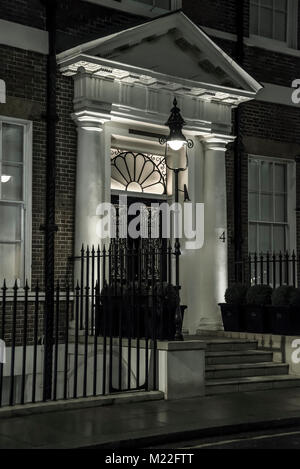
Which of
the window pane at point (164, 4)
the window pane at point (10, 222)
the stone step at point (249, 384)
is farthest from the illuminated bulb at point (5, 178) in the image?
the window pane at point (164, 4)

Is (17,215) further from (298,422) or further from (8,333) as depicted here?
(298,422)

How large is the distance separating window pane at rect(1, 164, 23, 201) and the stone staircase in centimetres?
396

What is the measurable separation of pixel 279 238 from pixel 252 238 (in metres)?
0.79

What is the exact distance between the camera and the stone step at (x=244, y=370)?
40.5ft

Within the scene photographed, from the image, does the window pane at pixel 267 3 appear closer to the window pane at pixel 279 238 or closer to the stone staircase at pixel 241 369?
the window pane at pixel 279 238

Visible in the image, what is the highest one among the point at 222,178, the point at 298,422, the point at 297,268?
the point at 222,178

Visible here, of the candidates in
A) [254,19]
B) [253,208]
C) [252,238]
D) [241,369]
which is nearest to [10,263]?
[241,369]

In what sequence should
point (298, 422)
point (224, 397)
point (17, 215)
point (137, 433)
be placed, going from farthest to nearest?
point (17, 215), point (224, 397), point (298, 422), point (137, 433)

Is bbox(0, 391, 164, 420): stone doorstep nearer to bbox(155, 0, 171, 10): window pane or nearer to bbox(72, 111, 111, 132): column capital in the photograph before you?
bbox(72, 111, 111, 132): column capital

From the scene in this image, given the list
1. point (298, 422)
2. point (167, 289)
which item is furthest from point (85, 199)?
point (298, 422)

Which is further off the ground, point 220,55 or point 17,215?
point 220,55

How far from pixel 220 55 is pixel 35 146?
3885 millimetres

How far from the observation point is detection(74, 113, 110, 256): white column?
13.3 m

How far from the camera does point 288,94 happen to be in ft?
54.9
